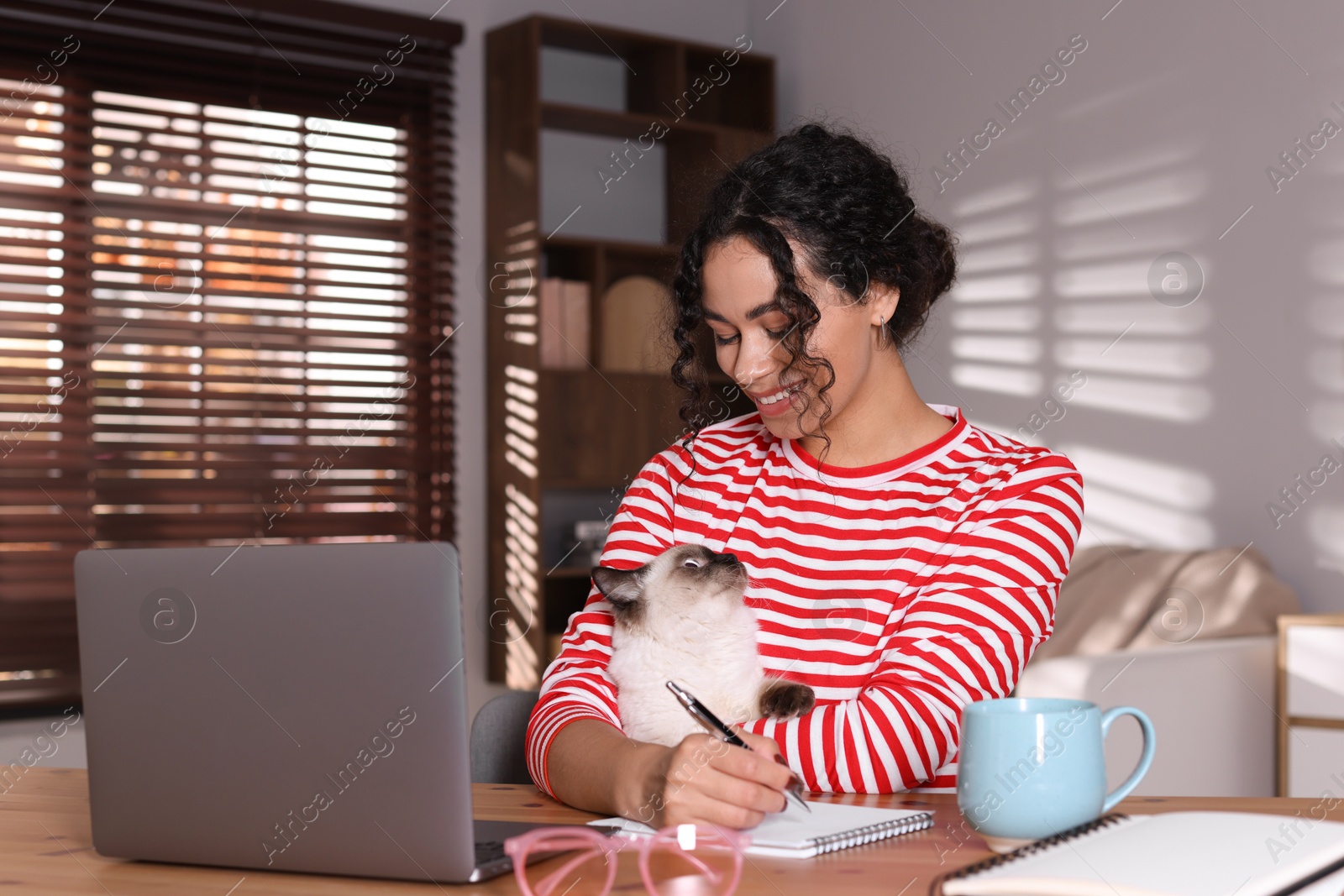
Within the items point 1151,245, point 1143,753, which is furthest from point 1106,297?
point 1143,753

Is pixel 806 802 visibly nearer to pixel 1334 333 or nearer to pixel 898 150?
pixel 1334 333

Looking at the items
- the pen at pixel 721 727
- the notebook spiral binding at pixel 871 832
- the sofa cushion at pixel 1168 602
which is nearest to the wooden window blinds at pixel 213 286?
the sofa cushion at pixel 1168 602

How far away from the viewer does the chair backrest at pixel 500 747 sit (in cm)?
142

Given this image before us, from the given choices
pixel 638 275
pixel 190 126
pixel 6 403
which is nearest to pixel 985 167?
pixel 638 275

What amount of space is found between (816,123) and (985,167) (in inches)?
90.9

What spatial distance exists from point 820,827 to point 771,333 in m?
0.56

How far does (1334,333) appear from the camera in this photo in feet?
8.71

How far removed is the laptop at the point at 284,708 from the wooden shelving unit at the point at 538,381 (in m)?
2.62

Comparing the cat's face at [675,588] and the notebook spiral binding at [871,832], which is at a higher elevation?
the cat's face at [675,588]

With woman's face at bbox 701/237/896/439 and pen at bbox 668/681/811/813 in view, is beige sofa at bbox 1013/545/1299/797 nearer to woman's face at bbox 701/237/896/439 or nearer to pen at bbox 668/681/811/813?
woman's face at bbox 701/237/896/439

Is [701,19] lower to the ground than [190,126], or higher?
higher

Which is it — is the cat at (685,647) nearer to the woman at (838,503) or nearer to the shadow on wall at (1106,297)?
the woman at (838,503)

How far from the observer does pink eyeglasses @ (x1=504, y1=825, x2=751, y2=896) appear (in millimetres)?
725

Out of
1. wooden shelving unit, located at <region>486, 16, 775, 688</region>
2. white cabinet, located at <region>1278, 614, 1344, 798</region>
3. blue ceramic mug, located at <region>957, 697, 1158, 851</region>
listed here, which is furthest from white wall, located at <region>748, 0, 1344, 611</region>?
blue ceramic mug, located at <region>957, 697, 1158, 851</region>
